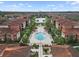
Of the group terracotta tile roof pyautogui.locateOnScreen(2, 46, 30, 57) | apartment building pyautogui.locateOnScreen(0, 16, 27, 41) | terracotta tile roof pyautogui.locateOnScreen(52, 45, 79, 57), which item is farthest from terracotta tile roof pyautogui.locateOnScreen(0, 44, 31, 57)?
terracotta tile roof pyautogui.locateOnScreen(52, 45, 79, 57)

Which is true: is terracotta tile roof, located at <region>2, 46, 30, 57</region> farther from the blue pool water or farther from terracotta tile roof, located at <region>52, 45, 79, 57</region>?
terracotta tile roof, located at <region>52, 45, 79, 57</region>

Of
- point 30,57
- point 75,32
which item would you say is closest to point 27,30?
point 30,57

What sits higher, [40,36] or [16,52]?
[40,36]

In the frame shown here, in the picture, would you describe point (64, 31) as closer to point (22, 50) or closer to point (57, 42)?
point (57, 42)

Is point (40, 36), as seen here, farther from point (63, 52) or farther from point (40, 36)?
point (63, 52)

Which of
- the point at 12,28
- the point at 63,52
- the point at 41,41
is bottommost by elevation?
the point at 63,52

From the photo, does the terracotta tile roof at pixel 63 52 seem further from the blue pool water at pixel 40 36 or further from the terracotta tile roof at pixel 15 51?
the terracotta tile roof at pixel 15 51

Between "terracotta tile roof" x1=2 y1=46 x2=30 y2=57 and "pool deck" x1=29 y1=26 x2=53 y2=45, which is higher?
"pool deck" x1=29 y1=26 x2=53 y2=45

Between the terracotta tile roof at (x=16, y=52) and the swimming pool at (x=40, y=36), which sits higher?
the swimming pool at (x=40, y=36)

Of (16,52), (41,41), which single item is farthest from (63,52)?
(16,52)

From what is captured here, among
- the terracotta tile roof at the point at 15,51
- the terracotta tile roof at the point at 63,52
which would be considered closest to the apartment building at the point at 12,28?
the terracotta tile roof at the point at 15,51

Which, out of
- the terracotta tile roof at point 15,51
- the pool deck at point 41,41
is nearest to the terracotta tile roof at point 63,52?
the pool deck at point 41,41
